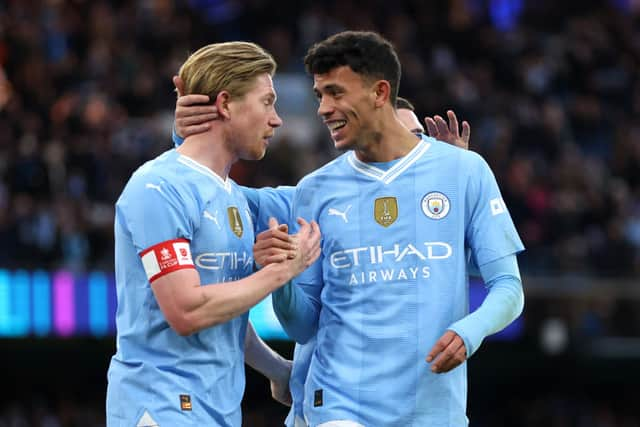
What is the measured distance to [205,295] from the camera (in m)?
4.87

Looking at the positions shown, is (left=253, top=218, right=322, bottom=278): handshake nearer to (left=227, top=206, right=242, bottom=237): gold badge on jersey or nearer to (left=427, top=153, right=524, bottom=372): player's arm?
(left=227, top=206, right=242, bottom=237): gold badge on jersey

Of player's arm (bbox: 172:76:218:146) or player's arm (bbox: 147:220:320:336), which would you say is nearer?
player's arm (bbox: 147:220:320:336)

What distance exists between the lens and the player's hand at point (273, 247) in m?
4.98

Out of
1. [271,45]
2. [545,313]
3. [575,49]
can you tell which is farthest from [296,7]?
[545,313]

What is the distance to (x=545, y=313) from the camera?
50.4ft

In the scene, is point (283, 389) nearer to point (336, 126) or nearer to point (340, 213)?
point (340, 213)

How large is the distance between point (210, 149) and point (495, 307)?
137 cm

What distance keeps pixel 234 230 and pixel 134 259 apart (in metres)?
0.45

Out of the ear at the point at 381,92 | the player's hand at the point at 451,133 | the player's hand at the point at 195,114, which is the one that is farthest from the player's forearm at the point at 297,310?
the player's hand at the point at 451,133

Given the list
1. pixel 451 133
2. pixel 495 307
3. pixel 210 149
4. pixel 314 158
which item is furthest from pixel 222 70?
pixel 314 158

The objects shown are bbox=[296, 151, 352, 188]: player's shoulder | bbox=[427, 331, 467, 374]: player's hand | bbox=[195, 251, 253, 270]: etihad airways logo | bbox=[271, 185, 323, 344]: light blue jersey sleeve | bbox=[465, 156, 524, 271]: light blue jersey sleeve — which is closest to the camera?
bbox=[427, 331, 467, 374]: player's hand

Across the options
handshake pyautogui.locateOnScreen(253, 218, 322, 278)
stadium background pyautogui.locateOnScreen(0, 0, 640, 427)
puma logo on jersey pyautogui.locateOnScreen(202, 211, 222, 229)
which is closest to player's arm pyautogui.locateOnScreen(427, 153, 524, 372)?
handshake pyautogui.locateOnScreen(253, 218, 322, 278)

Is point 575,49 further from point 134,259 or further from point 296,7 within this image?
point 134,259

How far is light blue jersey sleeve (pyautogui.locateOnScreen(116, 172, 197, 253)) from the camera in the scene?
491cm
